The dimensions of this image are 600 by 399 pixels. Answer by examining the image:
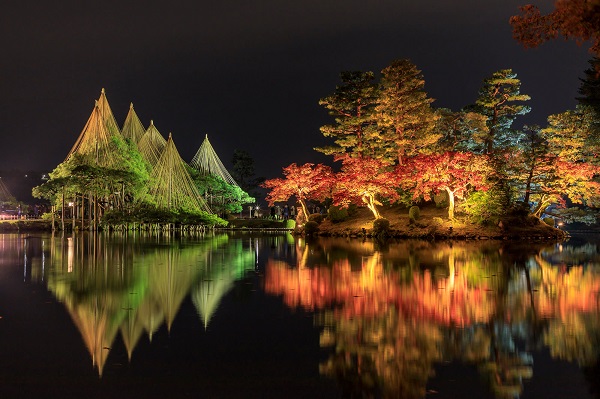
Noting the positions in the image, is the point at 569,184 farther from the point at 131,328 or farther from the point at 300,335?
the point at 131,328

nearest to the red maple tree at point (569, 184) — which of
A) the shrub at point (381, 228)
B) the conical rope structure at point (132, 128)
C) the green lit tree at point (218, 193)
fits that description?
the shrub at point (381, 228)

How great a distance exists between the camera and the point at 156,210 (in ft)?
147

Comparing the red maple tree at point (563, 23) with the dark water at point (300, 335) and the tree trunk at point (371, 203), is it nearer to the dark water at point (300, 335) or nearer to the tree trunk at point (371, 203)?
the dark water at point (300, 335)

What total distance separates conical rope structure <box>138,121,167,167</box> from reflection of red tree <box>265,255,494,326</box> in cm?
4532

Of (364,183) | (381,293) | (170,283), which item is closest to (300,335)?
(381,293)

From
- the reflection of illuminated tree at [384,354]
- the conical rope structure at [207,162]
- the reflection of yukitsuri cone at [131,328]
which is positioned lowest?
the reflection of illuminated tree at [384,354]

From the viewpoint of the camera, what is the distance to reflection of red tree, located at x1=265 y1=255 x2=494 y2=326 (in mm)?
8555

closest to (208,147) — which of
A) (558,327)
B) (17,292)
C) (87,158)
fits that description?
(87,158)

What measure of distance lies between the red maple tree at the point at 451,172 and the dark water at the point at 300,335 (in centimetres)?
1606

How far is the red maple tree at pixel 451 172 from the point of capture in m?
29.5

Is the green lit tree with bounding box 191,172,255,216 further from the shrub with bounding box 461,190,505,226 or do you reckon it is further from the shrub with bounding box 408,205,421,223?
the shrub with bounding box 461,190,505,226

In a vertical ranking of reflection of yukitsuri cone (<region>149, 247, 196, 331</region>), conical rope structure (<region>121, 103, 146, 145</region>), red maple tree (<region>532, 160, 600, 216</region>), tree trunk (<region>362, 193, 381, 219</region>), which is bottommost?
reflection of yukitsuri cone (<region>149, 247, 196, 331</region>)

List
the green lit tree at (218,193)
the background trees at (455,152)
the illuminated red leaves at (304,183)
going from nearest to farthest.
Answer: the background trees at (455,152)
the illuminated red leaves at (304,183)
the green lit tree at (218,193)

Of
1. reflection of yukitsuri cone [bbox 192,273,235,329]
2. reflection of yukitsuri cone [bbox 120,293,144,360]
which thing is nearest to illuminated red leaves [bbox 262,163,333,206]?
reflection of yukitsuri cone [bbox 192,273,235,329]
